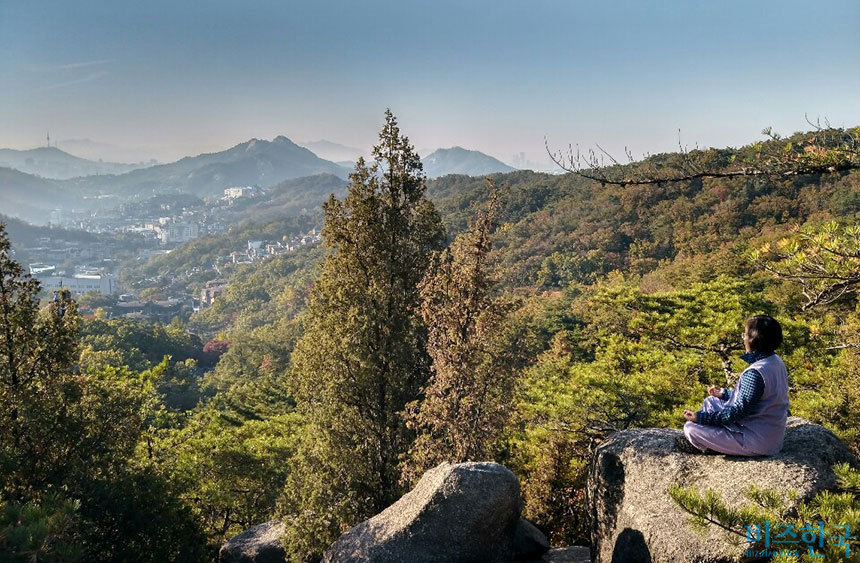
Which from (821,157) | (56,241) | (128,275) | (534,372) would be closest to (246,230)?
(128,275)

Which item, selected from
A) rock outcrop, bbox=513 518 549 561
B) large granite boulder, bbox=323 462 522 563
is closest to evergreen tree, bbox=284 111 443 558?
large granite boulder, bbox=323 462 522 563

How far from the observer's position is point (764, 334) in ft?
11.7

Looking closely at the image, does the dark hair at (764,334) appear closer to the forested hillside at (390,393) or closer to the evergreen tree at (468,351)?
the forested hillside at (390,393)

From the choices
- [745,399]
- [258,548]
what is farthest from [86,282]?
[745,399]

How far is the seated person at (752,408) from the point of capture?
354cm

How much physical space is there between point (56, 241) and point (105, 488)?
583 ft

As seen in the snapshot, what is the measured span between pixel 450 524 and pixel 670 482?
2238mm

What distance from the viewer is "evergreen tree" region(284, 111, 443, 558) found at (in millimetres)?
7070

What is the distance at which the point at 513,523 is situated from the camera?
5.41m

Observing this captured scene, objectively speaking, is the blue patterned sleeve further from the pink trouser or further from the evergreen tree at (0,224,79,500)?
the evergreen tree at (0,224,79,500)

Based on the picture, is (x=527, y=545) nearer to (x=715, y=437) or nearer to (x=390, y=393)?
(x=390, y=393)

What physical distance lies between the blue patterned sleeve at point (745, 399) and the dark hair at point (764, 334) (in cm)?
20

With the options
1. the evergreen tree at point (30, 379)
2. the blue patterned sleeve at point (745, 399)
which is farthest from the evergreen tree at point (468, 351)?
the evergreen tree at point (30, 379)

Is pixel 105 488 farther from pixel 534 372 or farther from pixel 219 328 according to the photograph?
A: pixel 219 328
